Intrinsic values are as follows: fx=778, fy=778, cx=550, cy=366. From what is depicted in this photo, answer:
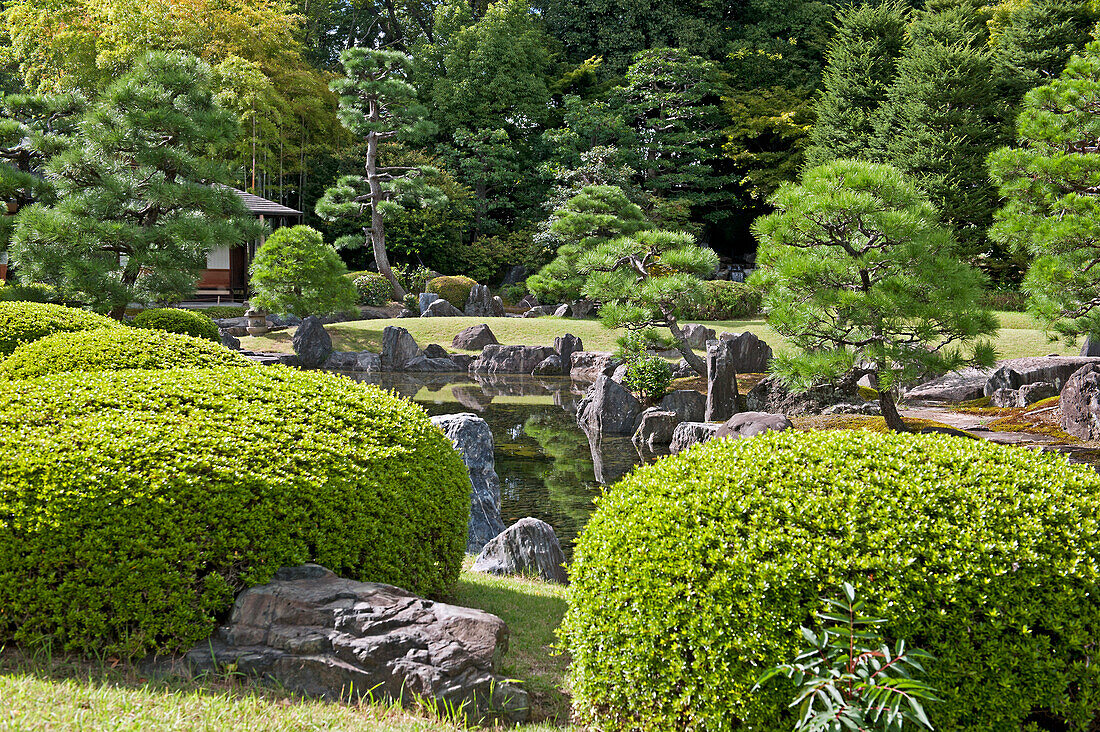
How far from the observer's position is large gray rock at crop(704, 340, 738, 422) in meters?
11.7

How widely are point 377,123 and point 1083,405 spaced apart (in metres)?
20.4

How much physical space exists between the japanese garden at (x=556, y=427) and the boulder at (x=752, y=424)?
8 centimetres

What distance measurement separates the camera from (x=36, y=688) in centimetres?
241

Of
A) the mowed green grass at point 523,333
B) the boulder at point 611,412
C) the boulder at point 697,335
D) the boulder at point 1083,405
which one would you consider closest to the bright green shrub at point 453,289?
the mowed green grass at point 523,333

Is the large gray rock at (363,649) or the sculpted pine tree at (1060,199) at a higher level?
the sculpted pine tree at (1060,199)

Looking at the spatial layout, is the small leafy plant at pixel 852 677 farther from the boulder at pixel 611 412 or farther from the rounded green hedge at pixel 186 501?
the boulder at pixel 611 412

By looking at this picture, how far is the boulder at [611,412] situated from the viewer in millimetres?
11812

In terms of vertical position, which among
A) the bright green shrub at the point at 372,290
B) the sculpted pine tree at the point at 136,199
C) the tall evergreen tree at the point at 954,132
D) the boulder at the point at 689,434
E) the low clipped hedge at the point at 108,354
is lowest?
the boulder at the point at 689,434

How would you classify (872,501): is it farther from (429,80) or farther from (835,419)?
(429,80)

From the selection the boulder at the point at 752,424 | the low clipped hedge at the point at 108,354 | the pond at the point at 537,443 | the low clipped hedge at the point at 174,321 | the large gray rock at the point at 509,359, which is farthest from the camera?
the large gray rock at the point at 509,359

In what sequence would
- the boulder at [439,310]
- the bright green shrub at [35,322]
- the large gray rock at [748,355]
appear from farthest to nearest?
the boulder at [439,310] < the large gray rock at [748,355] < the bright green shrub at [35,322]

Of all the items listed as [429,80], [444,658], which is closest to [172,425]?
[444,658]

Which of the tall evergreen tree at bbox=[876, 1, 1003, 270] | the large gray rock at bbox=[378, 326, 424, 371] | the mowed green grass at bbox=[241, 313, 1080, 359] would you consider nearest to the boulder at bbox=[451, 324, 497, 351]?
the mowed green grass at bbox=[241, 313, 1080, 359]

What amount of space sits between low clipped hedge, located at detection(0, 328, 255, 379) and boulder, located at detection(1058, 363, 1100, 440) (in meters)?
9.80
